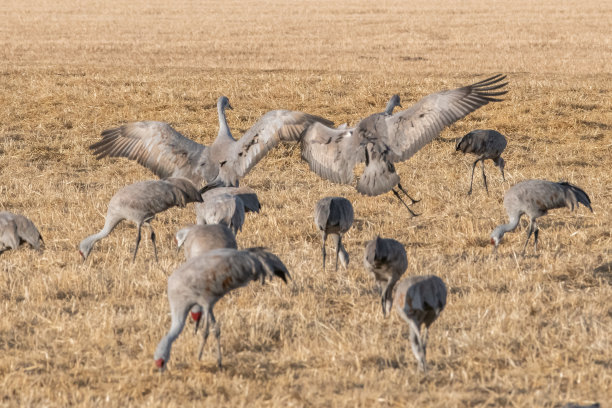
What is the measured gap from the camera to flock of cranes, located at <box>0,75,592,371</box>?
484 cm

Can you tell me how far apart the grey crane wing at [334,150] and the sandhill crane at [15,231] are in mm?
2758

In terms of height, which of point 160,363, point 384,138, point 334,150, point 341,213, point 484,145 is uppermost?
point 484,145

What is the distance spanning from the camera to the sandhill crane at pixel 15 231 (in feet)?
22.8

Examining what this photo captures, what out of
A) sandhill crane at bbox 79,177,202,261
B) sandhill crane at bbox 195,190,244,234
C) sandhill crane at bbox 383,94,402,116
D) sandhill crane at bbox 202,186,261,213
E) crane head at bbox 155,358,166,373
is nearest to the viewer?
crane head at bbox 155,358,166,373

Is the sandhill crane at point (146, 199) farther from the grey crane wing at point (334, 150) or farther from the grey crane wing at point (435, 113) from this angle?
the grey crane wing at point (435, 113)

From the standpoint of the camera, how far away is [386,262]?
217 inches

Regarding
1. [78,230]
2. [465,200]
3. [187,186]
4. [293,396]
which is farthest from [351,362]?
[465,200]

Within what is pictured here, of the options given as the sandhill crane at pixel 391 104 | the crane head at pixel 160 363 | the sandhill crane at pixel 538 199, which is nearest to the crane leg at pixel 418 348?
the crane head at pixel 160 363

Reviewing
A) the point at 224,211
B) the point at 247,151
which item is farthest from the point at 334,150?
the point at 224,211

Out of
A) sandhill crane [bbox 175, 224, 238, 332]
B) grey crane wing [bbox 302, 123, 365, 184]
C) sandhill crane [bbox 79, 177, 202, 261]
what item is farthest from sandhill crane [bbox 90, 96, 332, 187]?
sandhill crane [bbox 175, 224, 238, 332]

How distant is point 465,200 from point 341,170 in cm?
181

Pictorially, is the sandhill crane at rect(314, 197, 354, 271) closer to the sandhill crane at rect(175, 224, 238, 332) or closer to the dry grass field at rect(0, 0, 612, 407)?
the dry grass field at rect(0, 0, 612, 407)

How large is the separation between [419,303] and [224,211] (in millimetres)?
2783

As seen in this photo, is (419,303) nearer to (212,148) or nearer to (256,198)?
(256,198)
